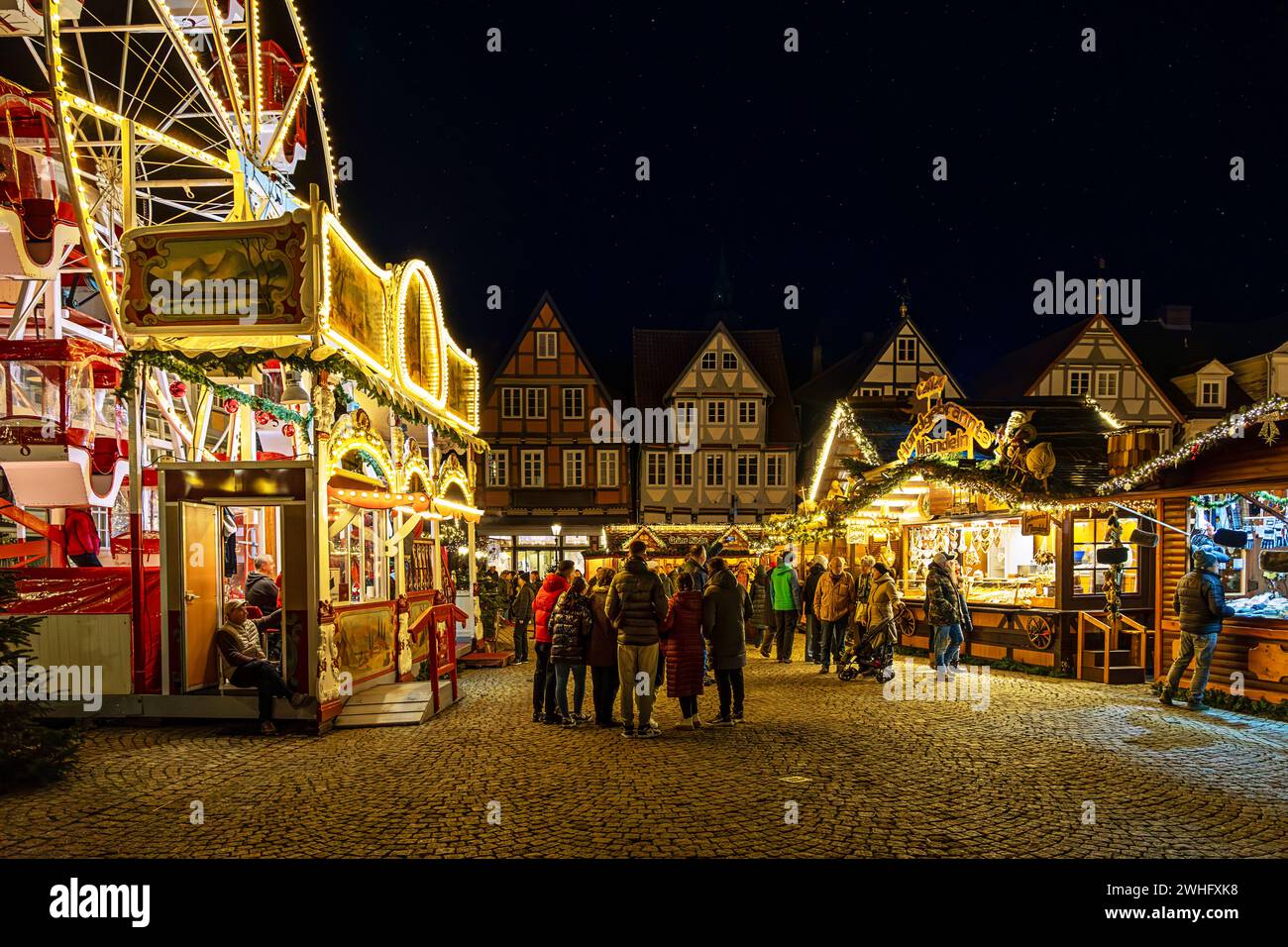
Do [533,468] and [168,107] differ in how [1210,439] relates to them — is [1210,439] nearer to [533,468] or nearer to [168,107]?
[168,107]

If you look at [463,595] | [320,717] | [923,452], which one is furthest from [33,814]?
[923,452]

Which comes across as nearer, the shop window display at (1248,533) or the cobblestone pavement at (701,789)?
the cobblestone pavement at (701,789)

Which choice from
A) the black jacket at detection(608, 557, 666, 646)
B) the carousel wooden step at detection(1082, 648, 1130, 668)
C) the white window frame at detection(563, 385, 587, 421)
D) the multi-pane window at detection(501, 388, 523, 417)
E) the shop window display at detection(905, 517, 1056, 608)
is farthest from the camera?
the white window frame at detection(563, 385, 587, 421)

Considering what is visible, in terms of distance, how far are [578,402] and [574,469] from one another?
8.08 feet

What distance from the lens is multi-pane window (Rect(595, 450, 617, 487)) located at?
31.0 metres

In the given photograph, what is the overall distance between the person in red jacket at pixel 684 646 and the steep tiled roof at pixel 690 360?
23411 mm

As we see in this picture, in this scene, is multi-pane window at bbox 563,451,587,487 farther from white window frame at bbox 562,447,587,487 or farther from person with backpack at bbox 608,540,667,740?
person with backpack at bbox 608,540,667,740

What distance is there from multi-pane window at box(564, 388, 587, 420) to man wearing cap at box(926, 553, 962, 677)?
20.9m

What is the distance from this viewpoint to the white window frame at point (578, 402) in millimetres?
30922

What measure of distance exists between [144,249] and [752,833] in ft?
25.4

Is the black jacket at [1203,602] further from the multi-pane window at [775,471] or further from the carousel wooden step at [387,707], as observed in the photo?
the multi-pane window at [775,471]

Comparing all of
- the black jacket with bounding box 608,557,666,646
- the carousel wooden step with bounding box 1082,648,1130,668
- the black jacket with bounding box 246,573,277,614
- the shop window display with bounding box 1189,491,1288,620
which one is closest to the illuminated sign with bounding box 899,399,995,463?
the shop window display with bounding box 1189,491,1288,620

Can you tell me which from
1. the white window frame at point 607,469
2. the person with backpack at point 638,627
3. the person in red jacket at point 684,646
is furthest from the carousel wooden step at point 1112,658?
the white window frame at point 607,469
